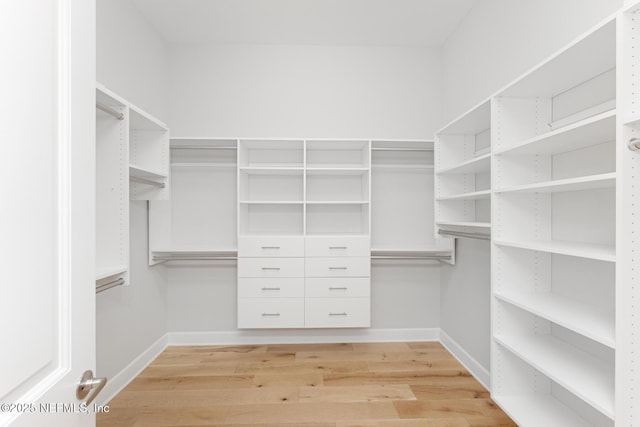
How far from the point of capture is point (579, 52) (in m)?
1.24

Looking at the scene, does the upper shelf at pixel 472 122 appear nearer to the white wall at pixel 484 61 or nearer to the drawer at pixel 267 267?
the white wall at pixel 484 61

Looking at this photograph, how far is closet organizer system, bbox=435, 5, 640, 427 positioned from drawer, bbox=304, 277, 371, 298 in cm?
113

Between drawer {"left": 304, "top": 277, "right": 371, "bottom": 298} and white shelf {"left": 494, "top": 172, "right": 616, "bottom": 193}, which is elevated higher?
white shelf {"left": 494, "top": 172, "right": 616, "bottom": 193}

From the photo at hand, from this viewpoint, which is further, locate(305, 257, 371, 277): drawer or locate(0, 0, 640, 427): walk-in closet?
locate(305, 257, 371, 277): drawer

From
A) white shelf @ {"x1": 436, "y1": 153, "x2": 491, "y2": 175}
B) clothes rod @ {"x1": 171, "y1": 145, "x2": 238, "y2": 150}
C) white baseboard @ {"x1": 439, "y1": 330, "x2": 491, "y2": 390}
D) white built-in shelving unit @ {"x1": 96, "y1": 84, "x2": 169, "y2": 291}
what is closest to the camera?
white built-in shelving unit @ {"x1": 96, "y1": 84, "x2": 169, "y2": 291}

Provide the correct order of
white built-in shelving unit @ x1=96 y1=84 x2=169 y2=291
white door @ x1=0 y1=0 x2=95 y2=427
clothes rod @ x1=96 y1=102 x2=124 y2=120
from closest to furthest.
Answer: white door @ x1=0 y1=0 x2=95 y2=427 < clothes rod @ x1=96 y1=102 x2=124 y2=120 < white built-in shelving unit @ x1=96 y1=84 x2=169 y2=291

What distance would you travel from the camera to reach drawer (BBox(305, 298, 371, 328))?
105 inches

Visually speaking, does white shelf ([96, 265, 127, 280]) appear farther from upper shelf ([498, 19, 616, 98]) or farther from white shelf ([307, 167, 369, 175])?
upper shelf ([498, 19, 616, 98])

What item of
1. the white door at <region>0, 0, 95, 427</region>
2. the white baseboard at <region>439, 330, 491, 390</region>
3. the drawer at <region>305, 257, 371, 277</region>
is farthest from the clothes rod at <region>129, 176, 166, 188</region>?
the white baseboard at <region>439, 330, 491, 390</region>

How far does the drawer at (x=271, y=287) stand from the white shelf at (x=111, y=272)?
99cm

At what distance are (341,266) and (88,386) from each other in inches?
83.4

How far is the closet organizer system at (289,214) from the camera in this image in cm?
266

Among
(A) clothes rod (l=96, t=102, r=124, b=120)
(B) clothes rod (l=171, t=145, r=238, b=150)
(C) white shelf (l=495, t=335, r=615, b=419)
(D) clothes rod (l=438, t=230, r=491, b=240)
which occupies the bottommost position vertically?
(C) white shelf (l=495, t=335, r=615, b=419)

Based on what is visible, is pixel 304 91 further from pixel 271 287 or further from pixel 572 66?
pixel 572 66
